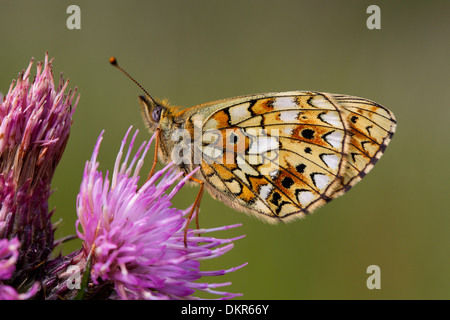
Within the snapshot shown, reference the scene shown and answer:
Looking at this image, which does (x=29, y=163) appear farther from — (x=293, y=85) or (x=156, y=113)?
(x=293, y=85)

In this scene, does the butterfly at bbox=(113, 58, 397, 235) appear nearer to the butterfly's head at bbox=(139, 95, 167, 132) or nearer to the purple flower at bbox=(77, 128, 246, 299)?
the butterfly's head at bbox=(139, 95, 167, 132)

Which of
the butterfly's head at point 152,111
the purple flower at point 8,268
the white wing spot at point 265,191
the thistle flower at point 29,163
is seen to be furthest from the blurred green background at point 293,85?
the purple flower at point 8,268

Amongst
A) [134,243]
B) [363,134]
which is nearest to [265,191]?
[363,134]

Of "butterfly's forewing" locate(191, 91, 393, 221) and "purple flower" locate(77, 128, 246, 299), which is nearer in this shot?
"purple flower" locate(77, 128, 246, 299)

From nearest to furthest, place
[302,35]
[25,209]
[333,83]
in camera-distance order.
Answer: [25,209] < [333,83] < [302,35]

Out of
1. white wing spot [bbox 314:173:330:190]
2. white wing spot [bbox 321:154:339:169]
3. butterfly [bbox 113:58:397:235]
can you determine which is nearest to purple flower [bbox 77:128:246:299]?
butterfly [bbox 113:58:397:235]

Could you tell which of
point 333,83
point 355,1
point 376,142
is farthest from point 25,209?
point 355,1

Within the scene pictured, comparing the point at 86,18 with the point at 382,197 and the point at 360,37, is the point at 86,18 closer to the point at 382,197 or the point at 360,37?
the point at 360,37
